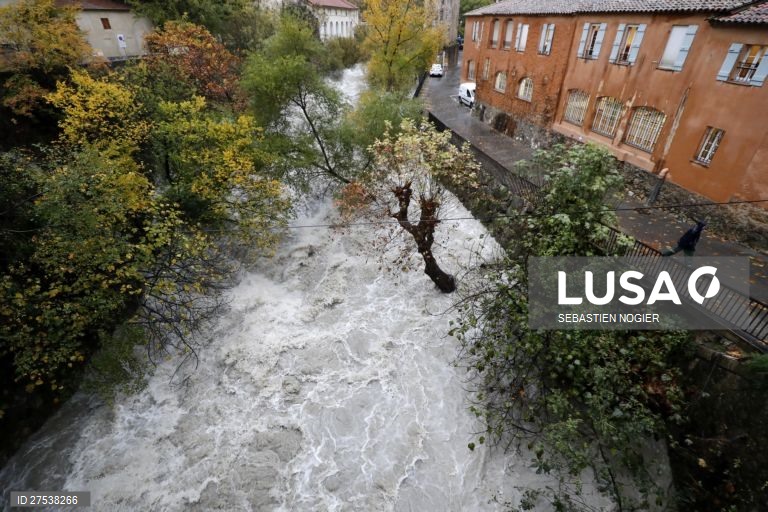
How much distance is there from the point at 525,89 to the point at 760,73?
11.5 metres

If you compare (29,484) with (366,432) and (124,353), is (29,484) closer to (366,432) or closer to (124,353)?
(124,353)

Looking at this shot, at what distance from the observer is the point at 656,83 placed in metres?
13.7

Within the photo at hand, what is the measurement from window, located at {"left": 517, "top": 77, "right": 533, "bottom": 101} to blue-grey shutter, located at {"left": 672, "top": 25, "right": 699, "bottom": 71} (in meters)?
8.12

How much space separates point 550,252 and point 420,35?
2413cm

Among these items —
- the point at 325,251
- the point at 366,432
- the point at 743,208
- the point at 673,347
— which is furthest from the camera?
the point at 325,251

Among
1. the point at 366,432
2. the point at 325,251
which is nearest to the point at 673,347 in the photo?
the point at 366,432

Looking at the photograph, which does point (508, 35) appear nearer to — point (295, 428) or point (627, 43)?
point (627, 43)

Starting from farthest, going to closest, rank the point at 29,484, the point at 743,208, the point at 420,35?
the point at 420,35 < the point at 743,208 < the point at 29,484

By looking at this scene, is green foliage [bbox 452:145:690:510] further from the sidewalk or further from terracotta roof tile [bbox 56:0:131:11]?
terracotta roof tile [bbox 56:0:131:11]

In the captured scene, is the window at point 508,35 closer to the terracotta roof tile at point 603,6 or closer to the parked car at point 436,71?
the terracotta roof tile at point 603,6

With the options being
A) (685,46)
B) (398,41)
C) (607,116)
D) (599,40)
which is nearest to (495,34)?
(398,41)

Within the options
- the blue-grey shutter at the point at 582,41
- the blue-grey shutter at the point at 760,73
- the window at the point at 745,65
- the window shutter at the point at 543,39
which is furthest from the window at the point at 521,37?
the blue-grey shutter at the point at 760,73

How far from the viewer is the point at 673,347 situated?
28.0 ft

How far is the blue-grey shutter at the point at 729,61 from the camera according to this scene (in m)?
11.1
